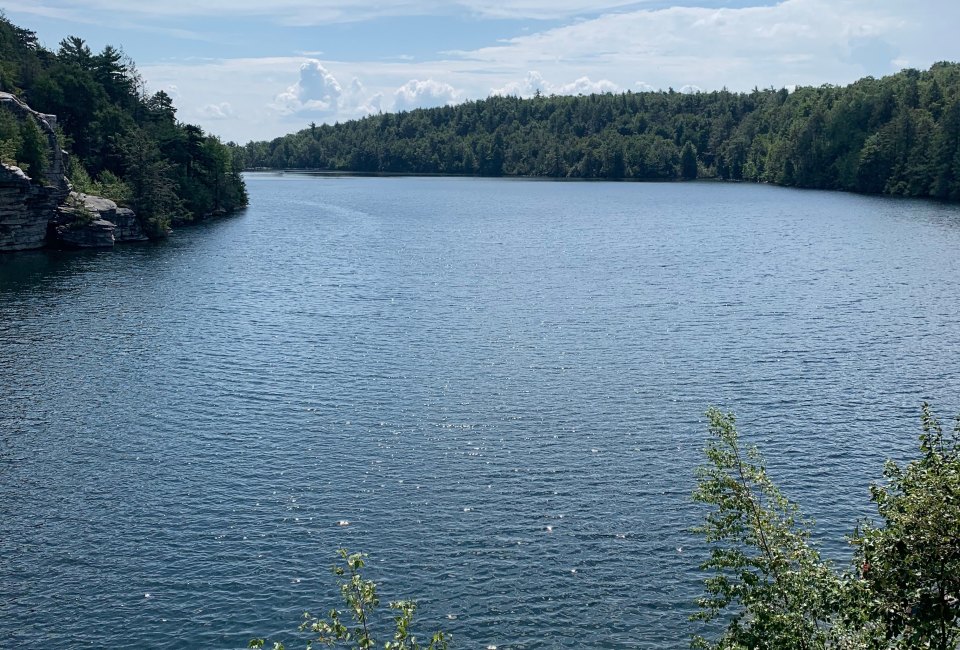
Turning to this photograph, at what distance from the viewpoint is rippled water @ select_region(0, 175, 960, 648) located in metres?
A: 33.0

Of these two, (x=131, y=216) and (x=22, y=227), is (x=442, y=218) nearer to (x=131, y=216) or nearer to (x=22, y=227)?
(x=131, y=216)

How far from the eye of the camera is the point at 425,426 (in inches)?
1965

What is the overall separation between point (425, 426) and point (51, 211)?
82.8 metres

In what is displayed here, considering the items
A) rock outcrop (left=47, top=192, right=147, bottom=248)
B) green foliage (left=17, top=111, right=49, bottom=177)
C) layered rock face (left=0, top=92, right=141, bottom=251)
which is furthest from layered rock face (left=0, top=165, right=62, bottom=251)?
green foliage (left=17, top=111, right=49, bottom=177)

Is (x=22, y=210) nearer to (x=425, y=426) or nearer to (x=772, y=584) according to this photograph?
(x=425, y=426)

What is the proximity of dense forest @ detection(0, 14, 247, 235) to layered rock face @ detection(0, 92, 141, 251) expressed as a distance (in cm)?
346

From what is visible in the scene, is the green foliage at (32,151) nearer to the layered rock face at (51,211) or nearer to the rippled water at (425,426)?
the layered rock face at (51,211)

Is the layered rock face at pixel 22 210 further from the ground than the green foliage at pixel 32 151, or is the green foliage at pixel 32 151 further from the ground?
the green foliage at pixel 32 151

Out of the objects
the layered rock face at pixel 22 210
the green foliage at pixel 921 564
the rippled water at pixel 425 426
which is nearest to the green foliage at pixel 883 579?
the green foliage at pixel 921 564

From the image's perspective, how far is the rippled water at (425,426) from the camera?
33000mm

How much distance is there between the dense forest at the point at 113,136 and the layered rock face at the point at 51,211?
11.4 feet

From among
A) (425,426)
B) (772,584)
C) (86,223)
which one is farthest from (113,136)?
(772,584)

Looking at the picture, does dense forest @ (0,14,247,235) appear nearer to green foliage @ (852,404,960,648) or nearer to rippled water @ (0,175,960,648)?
rippled water @ (0,175,960,648)

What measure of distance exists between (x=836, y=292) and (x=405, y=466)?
59518 mm
